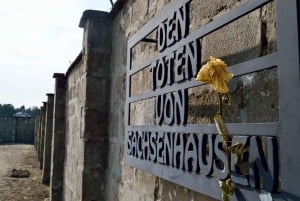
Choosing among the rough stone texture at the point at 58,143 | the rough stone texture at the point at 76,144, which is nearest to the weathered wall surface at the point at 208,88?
the rough stone texture at the point at 76,144

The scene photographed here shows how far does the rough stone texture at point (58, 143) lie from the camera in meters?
5.83

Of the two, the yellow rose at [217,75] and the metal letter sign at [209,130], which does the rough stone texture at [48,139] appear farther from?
the yellow rose at [217,75]

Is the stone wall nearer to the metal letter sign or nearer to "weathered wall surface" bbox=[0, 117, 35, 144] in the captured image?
the metal letter sign

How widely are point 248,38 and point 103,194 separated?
2371 millimetres

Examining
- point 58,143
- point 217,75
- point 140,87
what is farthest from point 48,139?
point 217,75

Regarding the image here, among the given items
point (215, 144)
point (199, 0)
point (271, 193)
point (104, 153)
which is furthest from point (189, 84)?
point (104, 153)

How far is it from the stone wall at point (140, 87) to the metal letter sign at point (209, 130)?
0.05 meters

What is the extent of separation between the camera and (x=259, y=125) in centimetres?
99

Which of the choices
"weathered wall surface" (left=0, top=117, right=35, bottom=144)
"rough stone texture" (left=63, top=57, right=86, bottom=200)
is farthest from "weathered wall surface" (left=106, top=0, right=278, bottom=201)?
"weathered wall surface" (left=0, top=117, right=35, bottom=144)

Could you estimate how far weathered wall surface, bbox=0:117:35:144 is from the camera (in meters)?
28.6

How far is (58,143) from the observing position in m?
6.05

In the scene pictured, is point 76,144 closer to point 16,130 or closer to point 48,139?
point 48,139

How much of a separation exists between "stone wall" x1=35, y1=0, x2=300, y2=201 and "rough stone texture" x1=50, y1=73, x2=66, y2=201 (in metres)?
1.83

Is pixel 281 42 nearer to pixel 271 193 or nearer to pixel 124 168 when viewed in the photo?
pixel 271 193
